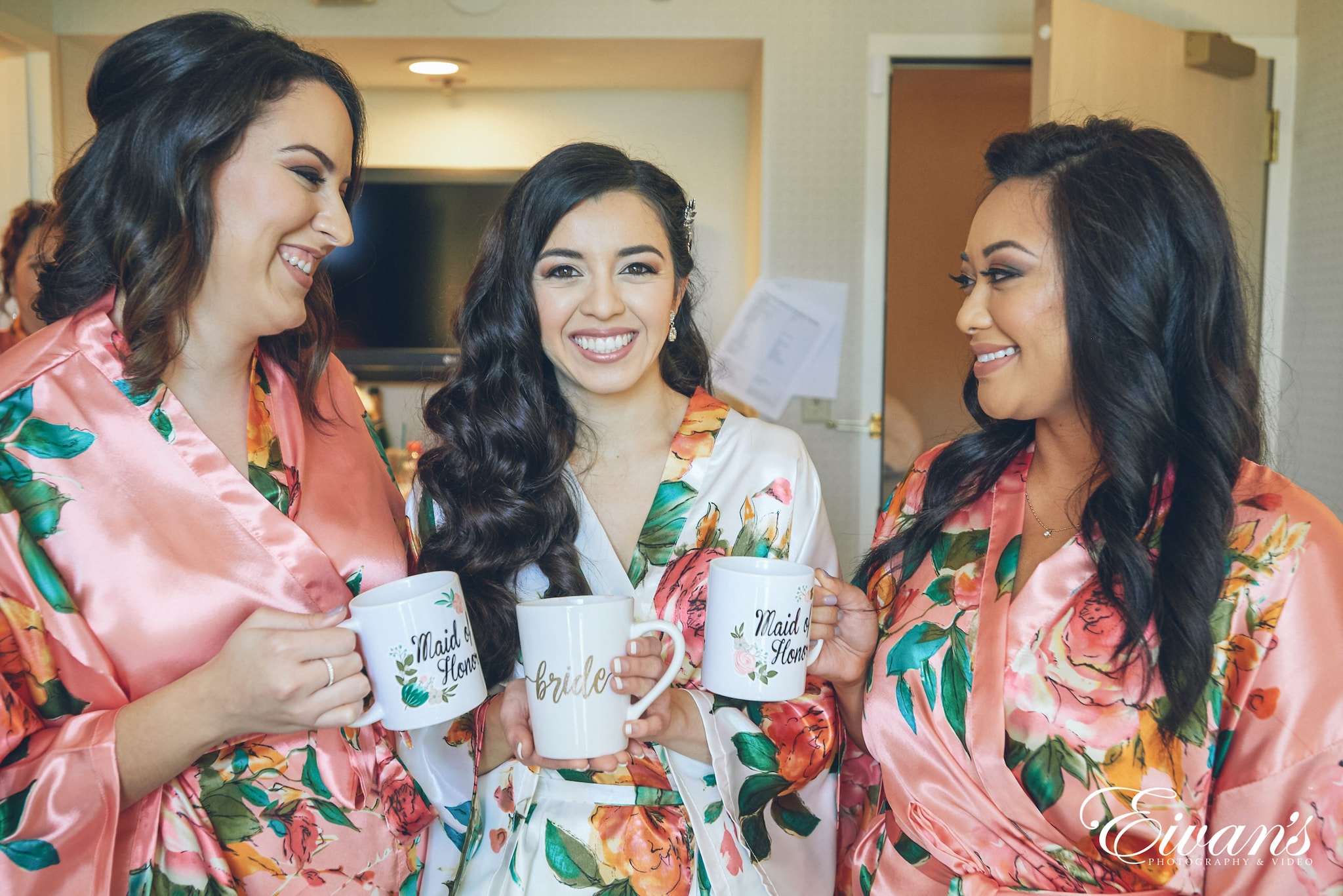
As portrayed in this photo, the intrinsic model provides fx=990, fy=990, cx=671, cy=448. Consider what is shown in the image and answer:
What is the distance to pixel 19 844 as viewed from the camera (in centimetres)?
87

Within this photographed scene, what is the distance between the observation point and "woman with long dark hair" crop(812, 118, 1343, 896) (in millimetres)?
952

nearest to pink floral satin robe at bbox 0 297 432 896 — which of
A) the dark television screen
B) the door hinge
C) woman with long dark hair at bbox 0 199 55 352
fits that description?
woman with long dark hair at bbox 0 199 55 352

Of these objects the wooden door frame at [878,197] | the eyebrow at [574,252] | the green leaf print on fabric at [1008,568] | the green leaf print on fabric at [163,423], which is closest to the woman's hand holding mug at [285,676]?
the green leaf print on fabric at [163,423]

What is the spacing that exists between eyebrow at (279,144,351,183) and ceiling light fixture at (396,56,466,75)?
94.8 inches

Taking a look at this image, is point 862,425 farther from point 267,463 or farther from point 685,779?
point 267,463

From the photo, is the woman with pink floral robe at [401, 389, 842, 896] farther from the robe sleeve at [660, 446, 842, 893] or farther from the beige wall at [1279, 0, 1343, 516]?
the beige wall at [1279, 0, 1343, 516]

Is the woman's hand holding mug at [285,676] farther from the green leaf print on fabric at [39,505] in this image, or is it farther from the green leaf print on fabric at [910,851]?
the green leaf print on fabric at [910,851]

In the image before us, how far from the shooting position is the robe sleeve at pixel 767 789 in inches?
44.9

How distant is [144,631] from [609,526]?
57cm

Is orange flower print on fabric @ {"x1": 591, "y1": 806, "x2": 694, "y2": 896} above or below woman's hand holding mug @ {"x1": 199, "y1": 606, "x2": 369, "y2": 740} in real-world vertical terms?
below

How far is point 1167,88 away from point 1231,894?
232cm

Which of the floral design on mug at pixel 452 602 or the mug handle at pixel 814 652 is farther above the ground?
the floral design on mug at pixel 452 602

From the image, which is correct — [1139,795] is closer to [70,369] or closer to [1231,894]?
[1231,894]

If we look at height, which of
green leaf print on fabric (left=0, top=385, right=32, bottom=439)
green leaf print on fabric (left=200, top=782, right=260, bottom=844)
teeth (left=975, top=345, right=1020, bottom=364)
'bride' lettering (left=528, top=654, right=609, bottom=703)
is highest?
teeth (left=975, top=345, right=1020, bottom=364)
